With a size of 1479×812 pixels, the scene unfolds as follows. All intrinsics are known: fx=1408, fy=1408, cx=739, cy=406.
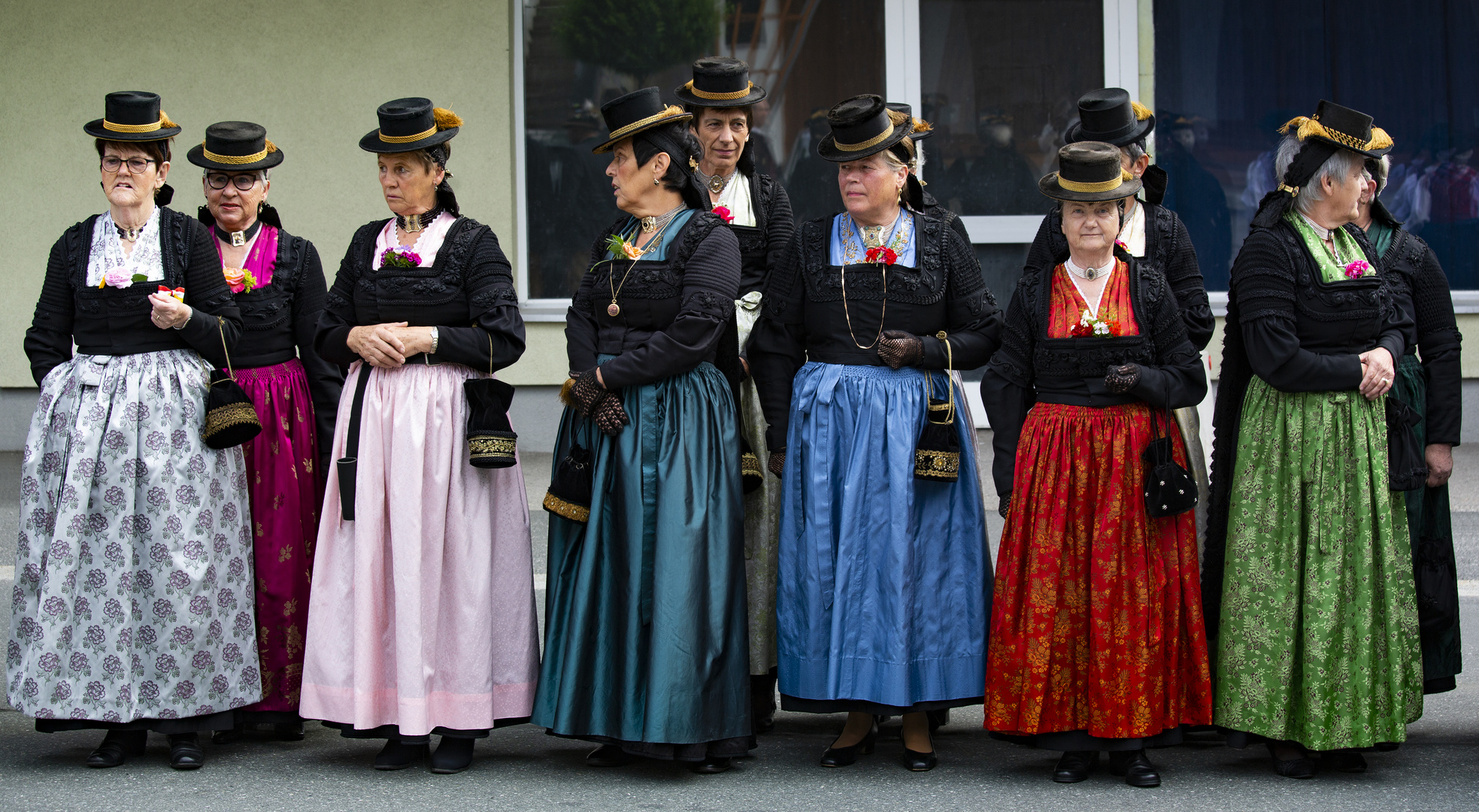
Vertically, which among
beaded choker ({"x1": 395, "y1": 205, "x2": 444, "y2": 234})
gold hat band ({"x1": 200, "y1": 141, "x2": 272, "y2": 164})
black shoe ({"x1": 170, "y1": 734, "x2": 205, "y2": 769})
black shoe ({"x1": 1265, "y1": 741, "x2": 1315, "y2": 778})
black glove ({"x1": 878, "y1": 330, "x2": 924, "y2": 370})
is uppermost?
gold hat band ({"x1": 200, "y1": 141, "x2": 272, "y2": 164})

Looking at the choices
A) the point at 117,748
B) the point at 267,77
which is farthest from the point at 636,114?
the point at 267,77

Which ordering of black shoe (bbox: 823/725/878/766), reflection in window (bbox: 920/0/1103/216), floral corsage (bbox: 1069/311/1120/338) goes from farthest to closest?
reflection in window (bbox: 920/0/1103/216)
black shoe (bbox: 823/725/878/766)
floral corsage (bbox: 1069/311/1120/338)

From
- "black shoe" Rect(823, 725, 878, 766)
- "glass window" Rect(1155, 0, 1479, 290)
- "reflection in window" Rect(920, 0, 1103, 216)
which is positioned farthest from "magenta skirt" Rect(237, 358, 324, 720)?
"glass window" Rect(1155, 0, 1479, 290)

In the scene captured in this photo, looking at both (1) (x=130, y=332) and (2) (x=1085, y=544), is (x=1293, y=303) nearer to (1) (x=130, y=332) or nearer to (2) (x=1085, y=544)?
(2) (x=1085, y=544)

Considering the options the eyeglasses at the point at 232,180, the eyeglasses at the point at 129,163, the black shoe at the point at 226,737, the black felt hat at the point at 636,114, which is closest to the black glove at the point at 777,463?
the black felt hat at the point at 636,114

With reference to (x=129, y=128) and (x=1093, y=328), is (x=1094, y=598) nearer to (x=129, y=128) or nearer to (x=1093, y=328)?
(x=1093, y=328)

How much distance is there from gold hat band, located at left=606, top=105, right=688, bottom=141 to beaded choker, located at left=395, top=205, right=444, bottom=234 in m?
0.65

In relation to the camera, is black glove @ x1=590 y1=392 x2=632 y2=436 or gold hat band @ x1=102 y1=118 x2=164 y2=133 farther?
gold hat band @ x1=102 y1=118 x2=164 y2=133

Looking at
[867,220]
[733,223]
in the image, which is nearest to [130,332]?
[733,223]

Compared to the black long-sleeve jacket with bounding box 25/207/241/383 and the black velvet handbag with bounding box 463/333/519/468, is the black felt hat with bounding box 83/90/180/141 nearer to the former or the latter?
the black long-sleeve jacket with bounding box 25/207/241/383

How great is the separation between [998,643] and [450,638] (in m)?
1.67

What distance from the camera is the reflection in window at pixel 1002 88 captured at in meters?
9.52

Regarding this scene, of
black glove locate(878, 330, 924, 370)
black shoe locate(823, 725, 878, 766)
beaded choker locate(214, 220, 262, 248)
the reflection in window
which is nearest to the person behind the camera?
black glove locate(878, 330, 924, 370)

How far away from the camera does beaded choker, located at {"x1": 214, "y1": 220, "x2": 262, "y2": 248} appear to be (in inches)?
195
